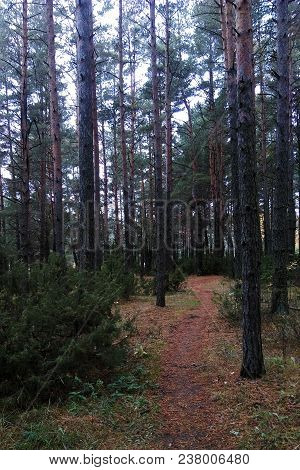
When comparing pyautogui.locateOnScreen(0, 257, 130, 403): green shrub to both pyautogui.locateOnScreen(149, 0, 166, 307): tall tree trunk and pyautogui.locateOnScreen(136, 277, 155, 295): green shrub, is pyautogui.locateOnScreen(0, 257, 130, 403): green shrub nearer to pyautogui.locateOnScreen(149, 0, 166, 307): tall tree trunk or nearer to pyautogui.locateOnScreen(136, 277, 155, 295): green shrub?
pyautogui.locateOnScreen(149, 0, 166, 307): tall tree trunk

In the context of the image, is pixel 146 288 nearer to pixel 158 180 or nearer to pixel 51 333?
pixel 158 180

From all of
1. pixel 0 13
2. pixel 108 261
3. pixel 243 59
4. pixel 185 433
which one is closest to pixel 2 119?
pixel 0 13

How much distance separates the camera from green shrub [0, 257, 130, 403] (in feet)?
13.5

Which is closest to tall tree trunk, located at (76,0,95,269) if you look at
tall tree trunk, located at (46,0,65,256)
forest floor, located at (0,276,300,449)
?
forest floor, located at (0,276,300,449)

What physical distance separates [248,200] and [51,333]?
9.63ft

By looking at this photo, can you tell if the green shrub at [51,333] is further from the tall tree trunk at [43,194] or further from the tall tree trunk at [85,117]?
the tall tree trunk at [43,194]

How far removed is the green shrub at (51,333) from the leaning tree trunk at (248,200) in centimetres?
169

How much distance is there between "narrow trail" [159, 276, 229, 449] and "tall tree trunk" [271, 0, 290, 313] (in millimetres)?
1541

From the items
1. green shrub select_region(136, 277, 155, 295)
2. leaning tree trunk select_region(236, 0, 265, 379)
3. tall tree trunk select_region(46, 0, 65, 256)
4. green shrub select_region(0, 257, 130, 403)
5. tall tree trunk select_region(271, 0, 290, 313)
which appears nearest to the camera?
green shrub select_region(0, 257, 130, 403)

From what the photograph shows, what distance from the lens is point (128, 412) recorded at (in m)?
4.08

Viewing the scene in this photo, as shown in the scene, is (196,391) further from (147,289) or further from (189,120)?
(189,120)

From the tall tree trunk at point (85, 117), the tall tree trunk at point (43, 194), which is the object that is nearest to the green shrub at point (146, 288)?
the tall tree trunk at point (85, 117)

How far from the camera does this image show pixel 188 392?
4684mm

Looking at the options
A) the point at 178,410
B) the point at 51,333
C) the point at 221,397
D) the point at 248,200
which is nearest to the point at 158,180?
the point at 248,200
